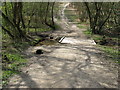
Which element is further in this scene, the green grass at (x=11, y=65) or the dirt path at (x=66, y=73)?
the green grass at (x=11, y=65)

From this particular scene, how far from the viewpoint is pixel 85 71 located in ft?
24.4

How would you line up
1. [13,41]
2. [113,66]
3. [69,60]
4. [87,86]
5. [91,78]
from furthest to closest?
[13,41] < [69,60] < [113,66] < [91,78] < [87,86]

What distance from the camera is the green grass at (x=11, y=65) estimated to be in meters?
6.81

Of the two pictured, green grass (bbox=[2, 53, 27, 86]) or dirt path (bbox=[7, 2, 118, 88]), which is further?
green grass (bbox=[2, 53, 27, 86])

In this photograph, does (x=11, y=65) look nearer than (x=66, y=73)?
No

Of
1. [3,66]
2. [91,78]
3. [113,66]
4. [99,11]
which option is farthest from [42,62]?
[99,11]

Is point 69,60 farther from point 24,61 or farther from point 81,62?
point 24,61

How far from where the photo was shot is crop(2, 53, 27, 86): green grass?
6809 millimetres

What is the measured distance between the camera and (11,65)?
7.93 metres

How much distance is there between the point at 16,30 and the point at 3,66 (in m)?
5.79

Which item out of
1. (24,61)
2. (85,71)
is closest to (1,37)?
(24,61)

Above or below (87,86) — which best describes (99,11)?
above

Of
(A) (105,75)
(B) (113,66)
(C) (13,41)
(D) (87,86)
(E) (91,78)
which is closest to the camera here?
(D) (87,86)

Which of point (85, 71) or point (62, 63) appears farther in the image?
point (62, 63)
